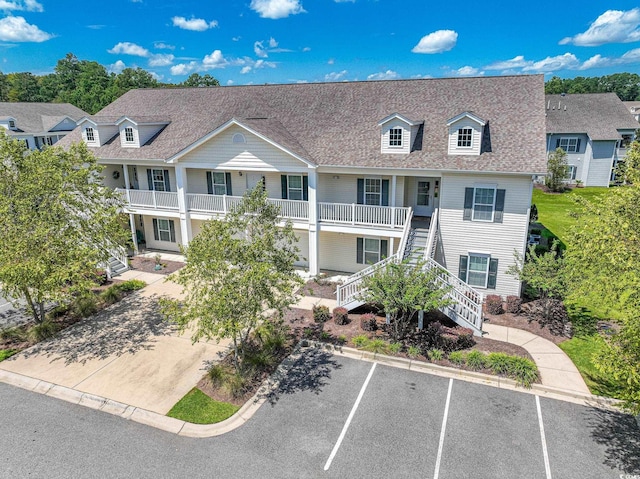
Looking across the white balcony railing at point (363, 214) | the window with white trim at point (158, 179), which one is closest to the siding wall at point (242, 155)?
the white balcony railing at point (363, 214)

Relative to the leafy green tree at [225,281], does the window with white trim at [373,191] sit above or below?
above

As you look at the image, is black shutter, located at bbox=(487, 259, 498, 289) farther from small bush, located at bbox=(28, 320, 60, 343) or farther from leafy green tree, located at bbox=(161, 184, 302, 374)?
small bush, located at bbox=(28, 320, 60, 343)

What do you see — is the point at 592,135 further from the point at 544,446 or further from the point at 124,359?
the point at 124,359

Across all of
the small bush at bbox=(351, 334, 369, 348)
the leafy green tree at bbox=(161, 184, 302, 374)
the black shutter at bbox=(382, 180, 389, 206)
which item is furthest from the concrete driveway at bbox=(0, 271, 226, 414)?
the black shutter at bbox=(382, 180, 389, 206)

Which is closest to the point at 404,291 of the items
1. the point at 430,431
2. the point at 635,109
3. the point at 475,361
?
the point at 475,361

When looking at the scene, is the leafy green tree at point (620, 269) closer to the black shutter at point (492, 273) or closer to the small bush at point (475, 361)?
the small bush at point (475, 361)

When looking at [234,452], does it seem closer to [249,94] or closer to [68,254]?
[68,254]
